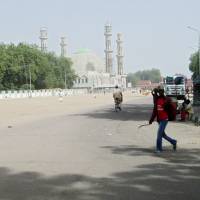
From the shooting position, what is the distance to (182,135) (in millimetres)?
20375

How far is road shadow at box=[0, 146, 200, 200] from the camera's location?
28.5 feet

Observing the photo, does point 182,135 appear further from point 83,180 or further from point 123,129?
point 83,180

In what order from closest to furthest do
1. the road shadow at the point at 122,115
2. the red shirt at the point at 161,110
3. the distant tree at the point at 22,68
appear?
the red shirt at the point at 161,110 < the road shadow at the point at 122,115 < the distant tree at the point at 22,68

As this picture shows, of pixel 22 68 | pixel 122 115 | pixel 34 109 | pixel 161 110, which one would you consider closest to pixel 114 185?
pixel 161 110

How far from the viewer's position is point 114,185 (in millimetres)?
9594

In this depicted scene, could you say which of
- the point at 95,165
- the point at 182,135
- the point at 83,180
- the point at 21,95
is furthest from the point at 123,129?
the point at 21,95

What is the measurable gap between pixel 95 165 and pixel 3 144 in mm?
5582

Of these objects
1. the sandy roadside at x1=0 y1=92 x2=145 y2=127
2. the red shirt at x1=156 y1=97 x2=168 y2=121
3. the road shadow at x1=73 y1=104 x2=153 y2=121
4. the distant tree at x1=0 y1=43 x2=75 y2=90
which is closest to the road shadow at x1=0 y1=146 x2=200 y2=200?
the red shirt at x1=156 y1=97 x2=168 y2=121

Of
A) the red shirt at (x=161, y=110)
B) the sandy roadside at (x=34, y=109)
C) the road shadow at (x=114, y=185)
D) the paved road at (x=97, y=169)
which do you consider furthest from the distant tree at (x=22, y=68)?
the road shadow at (x=114, y=185)

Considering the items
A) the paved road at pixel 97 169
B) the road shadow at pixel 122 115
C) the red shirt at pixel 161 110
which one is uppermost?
the red shirt at pixel 161 110

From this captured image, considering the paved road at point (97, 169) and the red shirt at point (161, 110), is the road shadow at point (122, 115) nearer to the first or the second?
the paved road at point (97, 169)

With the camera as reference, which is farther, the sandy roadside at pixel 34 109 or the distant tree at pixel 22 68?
the distant tree at pixel 22 68

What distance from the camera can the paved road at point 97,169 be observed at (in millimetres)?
8930

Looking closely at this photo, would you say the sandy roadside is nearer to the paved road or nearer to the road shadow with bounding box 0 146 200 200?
the paved road
